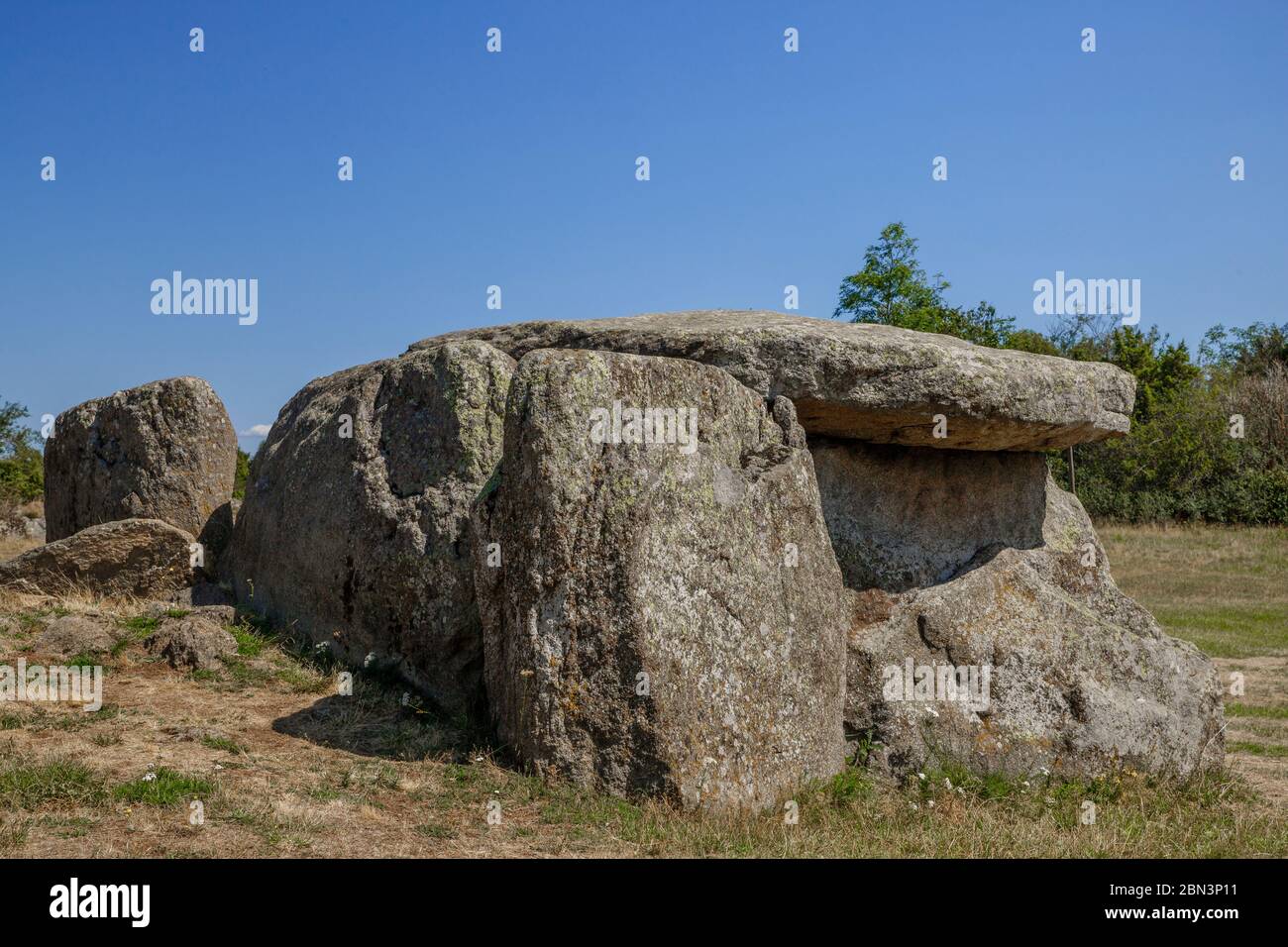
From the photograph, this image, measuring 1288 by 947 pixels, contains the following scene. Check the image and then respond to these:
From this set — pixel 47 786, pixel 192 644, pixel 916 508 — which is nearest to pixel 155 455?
pixel 192 644

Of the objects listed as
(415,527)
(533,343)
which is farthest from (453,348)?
(415,527)

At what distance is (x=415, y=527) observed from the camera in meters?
9.88

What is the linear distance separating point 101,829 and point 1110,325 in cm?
6076

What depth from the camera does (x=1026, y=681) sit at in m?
10.0

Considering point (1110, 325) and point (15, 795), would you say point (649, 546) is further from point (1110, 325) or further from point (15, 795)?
point (1110, 325)

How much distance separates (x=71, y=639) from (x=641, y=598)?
5.60m

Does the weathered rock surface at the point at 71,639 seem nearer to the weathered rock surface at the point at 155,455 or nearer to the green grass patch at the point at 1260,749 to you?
the weathered rock surface at the point at 155,455

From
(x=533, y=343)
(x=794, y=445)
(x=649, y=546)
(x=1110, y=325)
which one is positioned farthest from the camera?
(x=1110, y=325)

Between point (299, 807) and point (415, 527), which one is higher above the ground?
point (415, 527)

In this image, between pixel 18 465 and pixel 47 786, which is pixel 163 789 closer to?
pixel 47 786

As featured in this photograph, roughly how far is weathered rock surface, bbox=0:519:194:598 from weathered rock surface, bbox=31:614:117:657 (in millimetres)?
1700

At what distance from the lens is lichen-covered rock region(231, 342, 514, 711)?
9.66m

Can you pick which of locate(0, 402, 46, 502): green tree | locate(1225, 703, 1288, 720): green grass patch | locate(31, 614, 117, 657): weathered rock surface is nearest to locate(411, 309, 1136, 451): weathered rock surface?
locate(31, 614, 117, 657): weathered rock surface

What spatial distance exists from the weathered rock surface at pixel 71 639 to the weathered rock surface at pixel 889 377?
4.82 m
